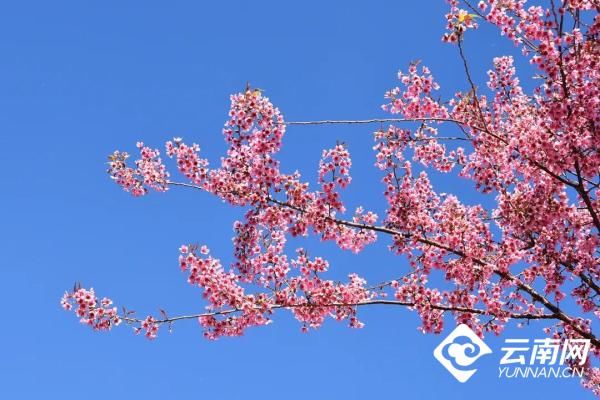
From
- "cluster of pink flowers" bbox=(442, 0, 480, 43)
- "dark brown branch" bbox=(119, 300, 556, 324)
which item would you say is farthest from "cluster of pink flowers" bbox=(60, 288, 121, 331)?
"cluster of pink flowers" bbox=(442, 0, 480, 43)

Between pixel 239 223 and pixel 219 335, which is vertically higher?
pixel 239 223

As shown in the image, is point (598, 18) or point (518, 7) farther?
point (518, 7)

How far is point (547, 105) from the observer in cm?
859

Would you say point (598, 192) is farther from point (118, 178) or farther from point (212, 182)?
point (118, 178)

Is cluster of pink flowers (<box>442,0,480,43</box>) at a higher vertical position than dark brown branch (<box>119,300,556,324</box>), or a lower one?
higher

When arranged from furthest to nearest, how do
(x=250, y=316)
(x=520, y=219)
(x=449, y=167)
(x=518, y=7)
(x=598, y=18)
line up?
(x=449, y=167), (x=520, y=219), (x=250, y=316), (x=518, y=7), (x=598, y=18)

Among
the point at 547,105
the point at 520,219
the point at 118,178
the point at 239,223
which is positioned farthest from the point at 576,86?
the point at 118,178

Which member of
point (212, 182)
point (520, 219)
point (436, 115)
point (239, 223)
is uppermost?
point (436, 115)

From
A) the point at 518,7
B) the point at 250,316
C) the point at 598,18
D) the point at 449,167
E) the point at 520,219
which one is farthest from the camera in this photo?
the point at 449,167

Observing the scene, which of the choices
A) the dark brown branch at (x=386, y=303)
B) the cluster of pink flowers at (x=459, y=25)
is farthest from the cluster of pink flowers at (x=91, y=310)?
the cluster of pink flowers at (x=459, y=25)

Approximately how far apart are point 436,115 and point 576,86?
2763 mm

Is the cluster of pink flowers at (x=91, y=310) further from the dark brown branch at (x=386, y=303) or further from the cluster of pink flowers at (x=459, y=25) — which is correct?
the cluster of pink flowers at (x=459, y=25)

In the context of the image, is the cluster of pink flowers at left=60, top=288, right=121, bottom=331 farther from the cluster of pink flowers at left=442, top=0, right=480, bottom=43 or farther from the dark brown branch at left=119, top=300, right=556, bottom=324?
the cluster of pink flowers at left=442, top=0, right=480, bottom=43

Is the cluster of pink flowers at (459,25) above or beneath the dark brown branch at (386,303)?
above
